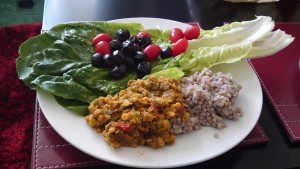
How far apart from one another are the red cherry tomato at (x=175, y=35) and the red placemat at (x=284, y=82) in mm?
359

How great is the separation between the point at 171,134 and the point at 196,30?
65 centimetres

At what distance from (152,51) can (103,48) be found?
0.67ft

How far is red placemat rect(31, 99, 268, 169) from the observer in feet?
3.56

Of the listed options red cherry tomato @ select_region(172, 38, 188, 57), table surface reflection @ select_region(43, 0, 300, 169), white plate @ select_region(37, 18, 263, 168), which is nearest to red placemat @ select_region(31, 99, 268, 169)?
white plate @ select_region(37, 18, 263, 168)

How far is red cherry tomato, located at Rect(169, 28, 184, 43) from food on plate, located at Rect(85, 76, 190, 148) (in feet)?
1.44

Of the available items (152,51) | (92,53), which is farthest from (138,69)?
(92,53)

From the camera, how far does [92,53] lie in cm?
144

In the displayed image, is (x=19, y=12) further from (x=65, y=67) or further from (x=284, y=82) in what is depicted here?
(x=284, y=82)

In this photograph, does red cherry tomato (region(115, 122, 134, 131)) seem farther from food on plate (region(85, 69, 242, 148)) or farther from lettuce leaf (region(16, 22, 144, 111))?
lettuce leaf (region(16, 22, 144, 111))

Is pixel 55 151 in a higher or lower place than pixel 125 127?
lower

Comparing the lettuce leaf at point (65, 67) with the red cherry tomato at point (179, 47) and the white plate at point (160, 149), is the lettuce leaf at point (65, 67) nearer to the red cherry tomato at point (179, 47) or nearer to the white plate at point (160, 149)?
the white plate at point (160, 149)

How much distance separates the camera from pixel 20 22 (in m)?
2.93

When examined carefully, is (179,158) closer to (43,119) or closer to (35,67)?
(43,119)

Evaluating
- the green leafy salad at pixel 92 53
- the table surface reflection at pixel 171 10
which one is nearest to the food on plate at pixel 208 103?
the green leafy salad at pixel 92 53
